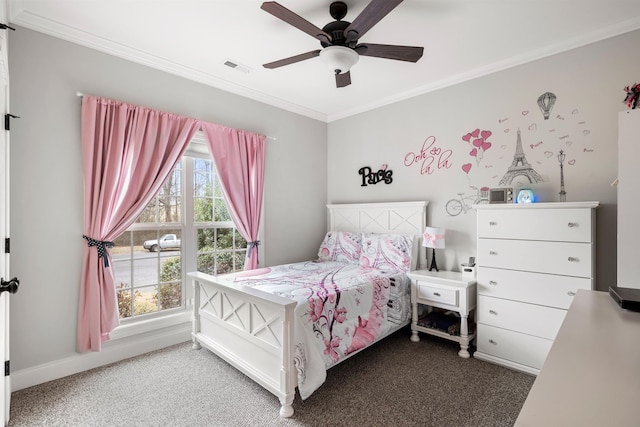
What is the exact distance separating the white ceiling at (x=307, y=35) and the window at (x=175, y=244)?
42.4 inches

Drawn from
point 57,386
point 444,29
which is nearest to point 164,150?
point 57,386

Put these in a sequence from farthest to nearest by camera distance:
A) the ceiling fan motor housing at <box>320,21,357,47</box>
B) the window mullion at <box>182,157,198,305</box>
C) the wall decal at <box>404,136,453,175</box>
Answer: the wall decal at <box>404,136,453,175</box> → the window mullion at <box>182,157,198,305</box> → the ceiling fan motor housing at <box>320,21,357,47</box>

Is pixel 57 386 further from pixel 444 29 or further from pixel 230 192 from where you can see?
pixel 444 29

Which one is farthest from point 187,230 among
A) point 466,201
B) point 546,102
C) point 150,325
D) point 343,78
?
point 546,102

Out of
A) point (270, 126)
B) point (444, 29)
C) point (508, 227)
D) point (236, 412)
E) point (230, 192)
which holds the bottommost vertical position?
point (236, 412)

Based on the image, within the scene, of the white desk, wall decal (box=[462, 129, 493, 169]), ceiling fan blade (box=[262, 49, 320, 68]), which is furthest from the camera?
wall decal (box=[462, 129, 493, 169])

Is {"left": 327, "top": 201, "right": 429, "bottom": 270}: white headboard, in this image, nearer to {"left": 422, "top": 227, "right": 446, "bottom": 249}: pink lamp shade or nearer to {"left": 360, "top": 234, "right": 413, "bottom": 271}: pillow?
{"left": 360, "top": 234, "right": 413, "bottom": 271}: pillow

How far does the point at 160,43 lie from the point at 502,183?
3.36 meters

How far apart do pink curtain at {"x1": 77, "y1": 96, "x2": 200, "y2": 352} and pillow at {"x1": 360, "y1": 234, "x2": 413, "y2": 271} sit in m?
2.27

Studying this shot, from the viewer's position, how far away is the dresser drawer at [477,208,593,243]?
7.46 ft

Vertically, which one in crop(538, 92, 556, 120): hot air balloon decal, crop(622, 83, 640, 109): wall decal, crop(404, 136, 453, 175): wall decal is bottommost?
crop(404, 136, 453, 175): wall decal

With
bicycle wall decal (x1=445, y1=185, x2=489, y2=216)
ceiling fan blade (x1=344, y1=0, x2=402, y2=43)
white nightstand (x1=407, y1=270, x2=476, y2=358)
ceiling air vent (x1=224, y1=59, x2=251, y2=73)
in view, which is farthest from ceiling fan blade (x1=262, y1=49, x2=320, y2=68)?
white nightstand (x1=407, y1=270, x2=476, y2=358)

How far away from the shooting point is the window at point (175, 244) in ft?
9.53

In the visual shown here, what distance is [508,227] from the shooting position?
257 cm
